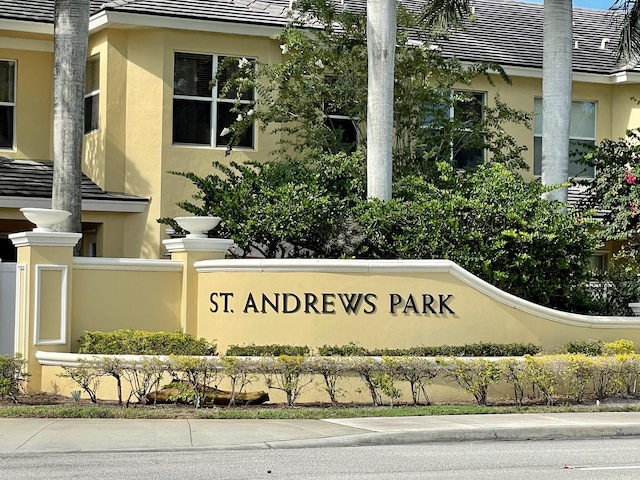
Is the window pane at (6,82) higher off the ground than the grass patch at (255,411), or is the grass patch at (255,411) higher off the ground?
the window pane at (6,82)

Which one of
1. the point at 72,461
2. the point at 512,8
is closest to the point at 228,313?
the point at 72,461

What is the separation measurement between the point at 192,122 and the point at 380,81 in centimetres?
565

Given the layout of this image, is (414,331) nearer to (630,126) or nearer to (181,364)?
(181,364)

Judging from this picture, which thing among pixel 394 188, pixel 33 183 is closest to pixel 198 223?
pixel 394 188

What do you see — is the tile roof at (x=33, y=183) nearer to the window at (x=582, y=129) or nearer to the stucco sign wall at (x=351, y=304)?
the stucco sign wall at (x=351, y=304)

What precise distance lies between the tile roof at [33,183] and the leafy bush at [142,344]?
6.11 metres

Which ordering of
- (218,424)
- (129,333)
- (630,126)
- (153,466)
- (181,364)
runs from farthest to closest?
(630,126) < (129,333) < (181,364) < (218,424) < (153,466)

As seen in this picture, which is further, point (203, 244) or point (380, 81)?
point (380, 81)

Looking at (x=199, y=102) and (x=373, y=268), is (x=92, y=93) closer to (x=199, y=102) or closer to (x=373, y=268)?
(x=199, y=102)

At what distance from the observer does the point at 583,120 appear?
2823cm

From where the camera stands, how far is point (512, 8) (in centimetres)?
3097

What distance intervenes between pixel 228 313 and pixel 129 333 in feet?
5.22

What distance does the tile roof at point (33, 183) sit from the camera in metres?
22.2

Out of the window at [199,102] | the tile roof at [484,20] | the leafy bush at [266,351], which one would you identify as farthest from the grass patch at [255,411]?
the tile roof at [484,20]
